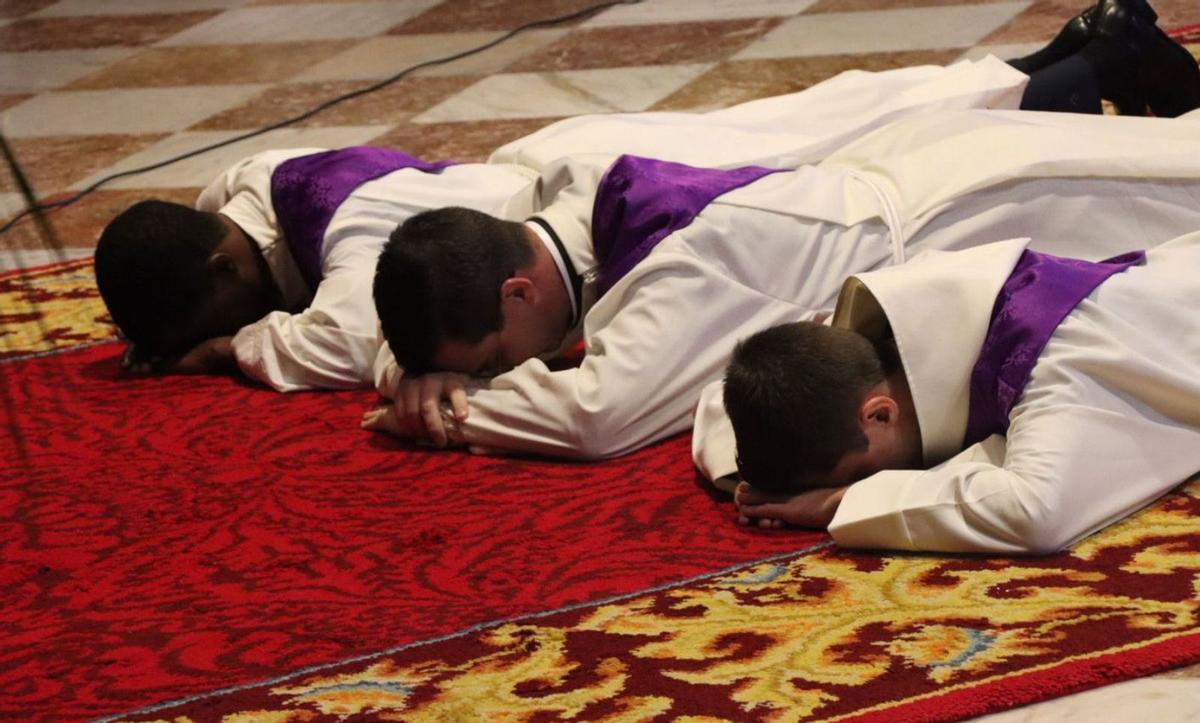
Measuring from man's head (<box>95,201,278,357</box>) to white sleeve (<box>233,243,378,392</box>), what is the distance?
0.30 feet

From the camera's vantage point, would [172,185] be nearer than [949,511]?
No

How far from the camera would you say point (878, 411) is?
211 centimetres

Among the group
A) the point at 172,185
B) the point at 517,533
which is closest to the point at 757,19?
the point at 172,185

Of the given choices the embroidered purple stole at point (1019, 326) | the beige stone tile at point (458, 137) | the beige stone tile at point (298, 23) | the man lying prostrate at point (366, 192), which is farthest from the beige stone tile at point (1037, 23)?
the embroidered purple stole at point (1019, 326)

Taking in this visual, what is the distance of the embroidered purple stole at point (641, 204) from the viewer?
259cm

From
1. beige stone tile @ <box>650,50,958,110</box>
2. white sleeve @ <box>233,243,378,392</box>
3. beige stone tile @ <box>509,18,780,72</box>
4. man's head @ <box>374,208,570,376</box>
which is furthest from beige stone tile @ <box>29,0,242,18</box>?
man's head @ <box>374,208,570,376</box>

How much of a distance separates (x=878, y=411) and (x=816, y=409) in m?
0.09

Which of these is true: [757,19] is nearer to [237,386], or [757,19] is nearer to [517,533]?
[237,386]

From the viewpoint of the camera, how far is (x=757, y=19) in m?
5.32

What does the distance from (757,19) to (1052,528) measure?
3.58 meters

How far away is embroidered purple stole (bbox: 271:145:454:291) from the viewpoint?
3.10 meters

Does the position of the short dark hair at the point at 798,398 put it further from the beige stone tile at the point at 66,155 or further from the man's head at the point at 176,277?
the beige stone tile at the point at 66,155

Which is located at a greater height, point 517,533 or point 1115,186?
point 1115,186

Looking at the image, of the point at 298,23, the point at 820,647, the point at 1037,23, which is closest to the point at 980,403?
the point at 820,647
